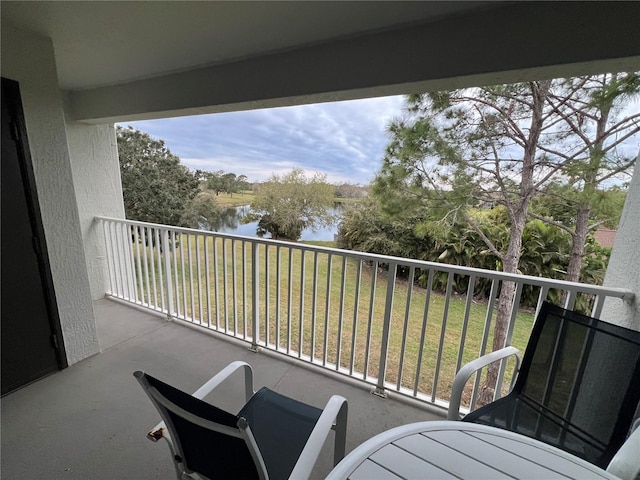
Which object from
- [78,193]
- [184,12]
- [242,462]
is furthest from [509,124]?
[78,193]

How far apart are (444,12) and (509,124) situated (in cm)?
194

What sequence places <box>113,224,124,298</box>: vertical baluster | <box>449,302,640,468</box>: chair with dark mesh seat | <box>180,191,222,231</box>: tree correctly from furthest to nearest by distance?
1. <box>180,191,222,231</box>: tree
2. <box>113,224,124,298</box>: vertical baluster
3. <box>449,302,640,468</box>: chair with dark mesh seat

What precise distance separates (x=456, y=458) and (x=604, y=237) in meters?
3.59

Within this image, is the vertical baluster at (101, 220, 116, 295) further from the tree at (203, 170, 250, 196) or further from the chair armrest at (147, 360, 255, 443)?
the chair armrest at (147, 360, 255, 443)

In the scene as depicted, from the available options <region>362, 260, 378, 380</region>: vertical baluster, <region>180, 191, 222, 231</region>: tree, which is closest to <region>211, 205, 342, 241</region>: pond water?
<region>180, 191, 222, 231</region>: tree

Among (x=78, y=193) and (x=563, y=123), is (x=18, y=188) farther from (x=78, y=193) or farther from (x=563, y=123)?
(x=563, y=123)

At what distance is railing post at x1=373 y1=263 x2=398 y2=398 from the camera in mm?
1988

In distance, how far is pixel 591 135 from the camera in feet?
8.14

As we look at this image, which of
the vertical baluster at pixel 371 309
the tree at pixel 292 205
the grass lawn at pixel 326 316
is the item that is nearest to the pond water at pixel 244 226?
the tree at pixel 292 205

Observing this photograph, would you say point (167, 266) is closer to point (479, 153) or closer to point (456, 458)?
point (456, 458)

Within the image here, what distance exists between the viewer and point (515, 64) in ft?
4.78

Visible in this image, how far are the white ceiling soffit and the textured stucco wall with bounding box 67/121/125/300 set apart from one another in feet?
4.32

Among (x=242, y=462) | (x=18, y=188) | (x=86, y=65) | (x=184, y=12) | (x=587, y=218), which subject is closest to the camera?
(x=242, y=462)

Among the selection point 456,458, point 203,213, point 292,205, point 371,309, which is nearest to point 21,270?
point 371,309
